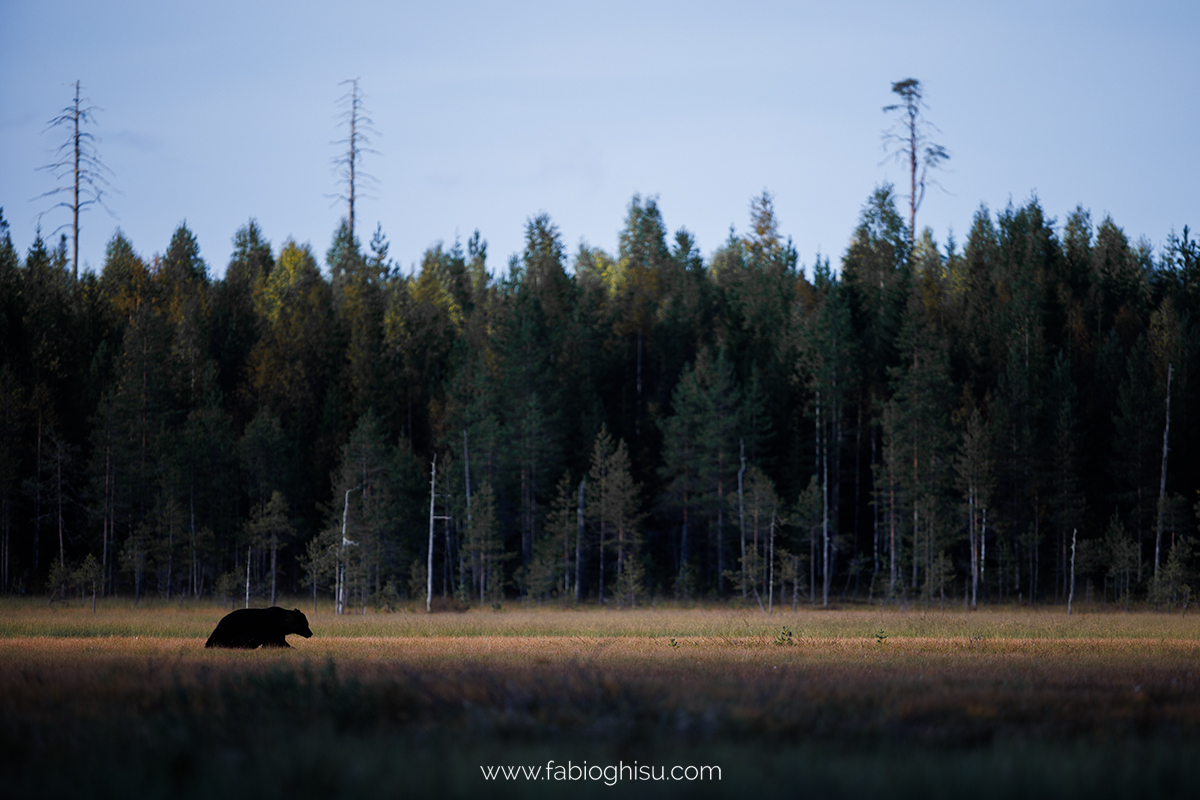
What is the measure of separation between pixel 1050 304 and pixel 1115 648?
51079 millimetres

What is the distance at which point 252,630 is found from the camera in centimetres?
2345

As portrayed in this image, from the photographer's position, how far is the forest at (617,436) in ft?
193

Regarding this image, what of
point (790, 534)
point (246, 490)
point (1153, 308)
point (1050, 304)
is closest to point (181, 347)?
point (246, 490)

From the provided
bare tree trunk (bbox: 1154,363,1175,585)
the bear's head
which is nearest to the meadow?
the bear's head

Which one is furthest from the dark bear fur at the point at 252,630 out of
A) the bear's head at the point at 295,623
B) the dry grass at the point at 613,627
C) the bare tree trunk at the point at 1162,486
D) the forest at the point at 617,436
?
the bare tree trunk at the point at 1162,486

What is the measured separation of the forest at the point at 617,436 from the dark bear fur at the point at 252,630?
2726 cm

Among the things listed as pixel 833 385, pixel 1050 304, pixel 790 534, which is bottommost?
pixel 790 534

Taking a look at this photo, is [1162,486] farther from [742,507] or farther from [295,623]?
[295,623]

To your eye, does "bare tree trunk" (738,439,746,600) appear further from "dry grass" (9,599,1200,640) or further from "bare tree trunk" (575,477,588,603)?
"dry grass" (9,599,1200,640)

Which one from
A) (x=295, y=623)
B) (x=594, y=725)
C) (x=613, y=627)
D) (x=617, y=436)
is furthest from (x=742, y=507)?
(x=594, y=725)

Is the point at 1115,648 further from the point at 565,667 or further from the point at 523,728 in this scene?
the point at 523,728

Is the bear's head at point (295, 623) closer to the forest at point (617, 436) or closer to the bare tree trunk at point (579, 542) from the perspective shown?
the forest at point (617, 436)

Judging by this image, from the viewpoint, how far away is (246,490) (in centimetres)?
6669

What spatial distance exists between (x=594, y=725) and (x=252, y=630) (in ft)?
49.9
